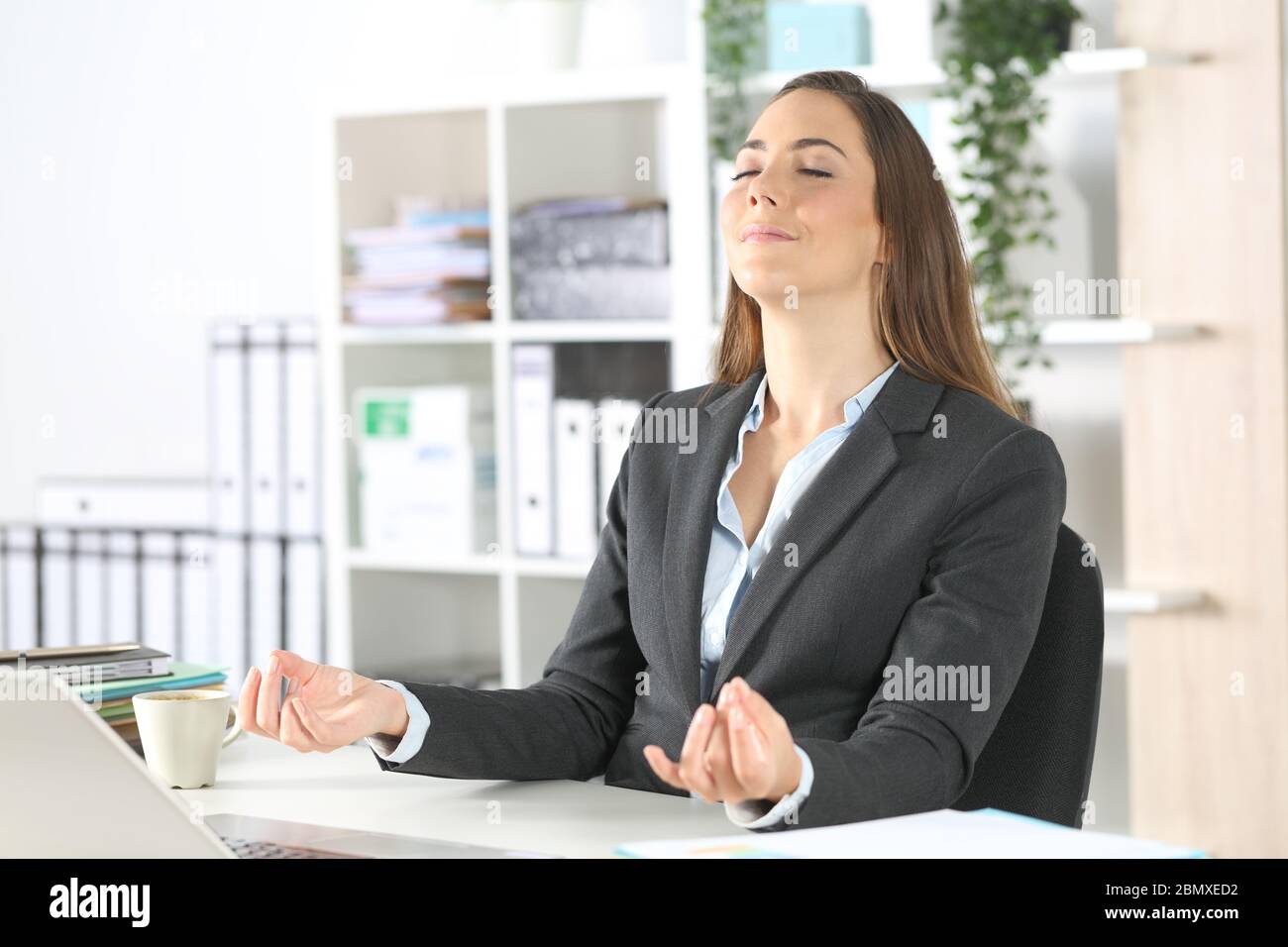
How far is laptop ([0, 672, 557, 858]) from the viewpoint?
107cm

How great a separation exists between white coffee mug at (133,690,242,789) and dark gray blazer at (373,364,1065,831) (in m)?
0.15

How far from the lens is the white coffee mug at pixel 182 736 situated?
1.45 metres

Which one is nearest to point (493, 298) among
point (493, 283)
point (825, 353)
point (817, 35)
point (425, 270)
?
point (493, 283)

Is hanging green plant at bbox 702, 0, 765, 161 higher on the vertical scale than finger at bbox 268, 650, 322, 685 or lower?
higher

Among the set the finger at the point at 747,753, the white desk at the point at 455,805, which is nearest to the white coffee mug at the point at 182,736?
the white desk at the point at 455,805

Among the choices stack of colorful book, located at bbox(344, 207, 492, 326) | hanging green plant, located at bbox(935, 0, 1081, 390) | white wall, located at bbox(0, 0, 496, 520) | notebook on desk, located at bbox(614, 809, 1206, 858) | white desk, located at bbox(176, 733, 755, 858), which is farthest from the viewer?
white wall, located at bbox(0, 0, 496, 520)

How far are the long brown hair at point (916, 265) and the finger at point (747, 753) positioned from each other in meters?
0.63

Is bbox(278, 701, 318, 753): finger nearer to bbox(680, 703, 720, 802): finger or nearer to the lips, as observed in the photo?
bbox(680, 703, 720, 802): finger

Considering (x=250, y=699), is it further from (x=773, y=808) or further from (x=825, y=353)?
(x=825, y=353)

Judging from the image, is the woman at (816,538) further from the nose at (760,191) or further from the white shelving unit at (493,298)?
the white shelving unit at (493,298)

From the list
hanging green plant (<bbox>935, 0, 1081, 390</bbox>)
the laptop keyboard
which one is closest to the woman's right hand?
the laptop keyboard

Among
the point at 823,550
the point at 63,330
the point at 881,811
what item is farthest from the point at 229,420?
the point at 881,811

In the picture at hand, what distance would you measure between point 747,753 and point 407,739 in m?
0.41
